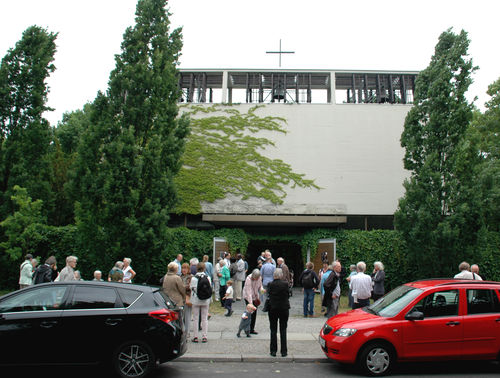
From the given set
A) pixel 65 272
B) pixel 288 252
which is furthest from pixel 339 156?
pixel 65 272

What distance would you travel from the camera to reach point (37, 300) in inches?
259

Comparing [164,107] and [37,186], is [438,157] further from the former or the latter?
[37,186]

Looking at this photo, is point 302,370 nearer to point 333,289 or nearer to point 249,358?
point 249,358

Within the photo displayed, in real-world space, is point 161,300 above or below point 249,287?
above

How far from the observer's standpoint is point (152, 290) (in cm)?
700

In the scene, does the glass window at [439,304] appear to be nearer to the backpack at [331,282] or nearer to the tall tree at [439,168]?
the backpack at [331,282]

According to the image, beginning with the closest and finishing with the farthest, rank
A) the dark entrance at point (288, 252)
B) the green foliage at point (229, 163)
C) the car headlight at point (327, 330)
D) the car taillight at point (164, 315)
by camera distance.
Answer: the car taillight at point (164, 315) → the car headlight at point (327, 330) → the green foliage at point (229, 163) → the dark entrance at point (288, 252)

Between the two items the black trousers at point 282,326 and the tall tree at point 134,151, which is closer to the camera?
the black trousers at point 282,326

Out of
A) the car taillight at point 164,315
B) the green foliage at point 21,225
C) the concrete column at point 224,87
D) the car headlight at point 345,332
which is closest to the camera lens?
the car taillight at point 164,315

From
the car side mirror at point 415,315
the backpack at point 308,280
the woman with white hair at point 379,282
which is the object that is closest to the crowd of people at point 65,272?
the backpack at point 308,280

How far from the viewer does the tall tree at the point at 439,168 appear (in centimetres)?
1470

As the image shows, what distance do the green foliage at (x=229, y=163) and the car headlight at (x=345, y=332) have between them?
14.5 m

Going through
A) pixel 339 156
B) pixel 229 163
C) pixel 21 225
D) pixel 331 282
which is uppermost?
pixel 339 156

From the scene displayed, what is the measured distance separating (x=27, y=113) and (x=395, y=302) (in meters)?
16.9
